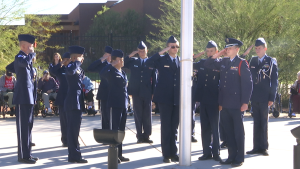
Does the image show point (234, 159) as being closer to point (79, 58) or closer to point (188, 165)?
point (188, 165)

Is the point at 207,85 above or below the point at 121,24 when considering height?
below

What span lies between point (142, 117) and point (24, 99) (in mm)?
2910

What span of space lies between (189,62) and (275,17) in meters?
9.57

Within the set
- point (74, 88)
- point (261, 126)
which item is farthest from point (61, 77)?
point (261, 126)

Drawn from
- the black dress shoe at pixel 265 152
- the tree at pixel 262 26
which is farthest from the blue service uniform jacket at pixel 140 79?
the tree at pixel 262 26

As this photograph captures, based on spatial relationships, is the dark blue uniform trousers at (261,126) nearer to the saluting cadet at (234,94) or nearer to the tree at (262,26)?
the saluting cadet at (234,94)

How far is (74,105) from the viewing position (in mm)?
6617

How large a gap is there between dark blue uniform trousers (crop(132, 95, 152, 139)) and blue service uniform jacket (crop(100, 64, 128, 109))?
2.17m

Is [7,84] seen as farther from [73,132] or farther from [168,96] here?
[168,96]

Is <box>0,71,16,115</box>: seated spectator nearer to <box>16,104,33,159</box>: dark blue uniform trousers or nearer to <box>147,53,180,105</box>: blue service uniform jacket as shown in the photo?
<box>16,104,33,159</box>: dark blue uniform trousers

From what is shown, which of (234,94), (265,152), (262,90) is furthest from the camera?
(262,90)

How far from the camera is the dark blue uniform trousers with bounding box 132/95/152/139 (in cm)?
873

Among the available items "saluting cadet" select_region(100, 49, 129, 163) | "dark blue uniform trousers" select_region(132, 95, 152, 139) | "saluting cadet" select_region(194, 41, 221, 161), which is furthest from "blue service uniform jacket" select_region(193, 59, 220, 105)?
"dark blue uniform trousers" select_region(132, 95, 152, 139)

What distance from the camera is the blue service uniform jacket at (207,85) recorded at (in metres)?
6.91
